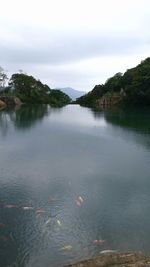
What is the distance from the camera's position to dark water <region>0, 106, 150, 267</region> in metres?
8.80

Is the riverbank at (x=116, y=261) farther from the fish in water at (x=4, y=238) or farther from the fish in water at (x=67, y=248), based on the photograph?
the fish in water at (x=4, y=238)

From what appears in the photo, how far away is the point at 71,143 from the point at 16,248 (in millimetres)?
15805

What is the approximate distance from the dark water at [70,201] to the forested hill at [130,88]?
1764 inches

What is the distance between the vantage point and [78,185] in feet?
45.9

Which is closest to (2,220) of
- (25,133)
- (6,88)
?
(25,133)

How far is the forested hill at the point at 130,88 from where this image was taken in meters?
65.8

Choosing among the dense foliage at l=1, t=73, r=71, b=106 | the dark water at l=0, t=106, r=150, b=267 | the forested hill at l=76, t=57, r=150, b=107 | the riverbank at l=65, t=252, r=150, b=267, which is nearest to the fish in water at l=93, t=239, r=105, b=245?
the dark water at l=0, t=106, r=150, b=267

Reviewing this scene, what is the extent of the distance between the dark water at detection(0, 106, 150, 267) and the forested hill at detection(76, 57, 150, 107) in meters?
44.8

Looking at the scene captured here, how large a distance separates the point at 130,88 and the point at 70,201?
59114 mm

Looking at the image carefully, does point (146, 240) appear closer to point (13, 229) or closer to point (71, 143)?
point (13, 229)

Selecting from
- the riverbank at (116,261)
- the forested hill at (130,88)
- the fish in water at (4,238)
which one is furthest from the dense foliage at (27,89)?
the riverbank at (116,261)

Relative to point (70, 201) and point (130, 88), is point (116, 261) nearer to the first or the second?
point (70, 201)

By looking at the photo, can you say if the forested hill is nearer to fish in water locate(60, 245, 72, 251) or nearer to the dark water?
the dark water

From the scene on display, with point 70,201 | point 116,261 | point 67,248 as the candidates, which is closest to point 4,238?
point 67,248
